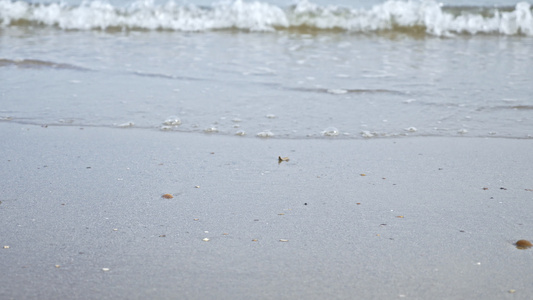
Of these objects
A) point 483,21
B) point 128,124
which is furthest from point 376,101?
point 483,21

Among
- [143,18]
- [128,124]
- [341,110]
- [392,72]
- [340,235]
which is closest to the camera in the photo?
[340,235]

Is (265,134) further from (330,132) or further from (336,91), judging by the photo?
(336,91)

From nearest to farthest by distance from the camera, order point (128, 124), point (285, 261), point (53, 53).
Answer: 1. point (285, 261)
2. point (128, 124)
3. point (53, 53)

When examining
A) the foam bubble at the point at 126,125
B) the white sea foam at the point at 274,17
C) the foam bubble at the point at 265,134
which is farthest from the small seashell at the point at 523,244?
the white sea foam at the point at 274,17

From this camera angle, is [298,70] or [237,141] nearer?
[237,141]

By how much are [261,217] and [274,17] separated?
824 centimetres

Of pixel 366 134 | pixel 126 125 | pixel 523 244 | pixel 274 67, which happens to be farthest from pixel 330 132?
pixel 274 67

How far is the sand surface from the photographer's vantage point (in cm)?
203

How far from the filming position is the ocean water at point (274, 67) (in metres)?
4.34

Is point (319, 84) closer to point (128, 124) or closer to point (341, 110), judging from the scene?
point (341, 110)

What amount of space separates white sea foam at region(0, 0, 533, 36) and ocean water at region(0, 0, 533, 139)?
0.09 ft

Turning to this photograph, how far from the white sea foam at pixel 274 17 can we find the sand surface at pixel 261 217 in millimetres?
6445

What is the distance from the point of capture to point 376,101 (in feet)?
15.9

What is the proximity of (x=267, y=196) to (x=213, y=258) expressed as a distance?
73 cm
